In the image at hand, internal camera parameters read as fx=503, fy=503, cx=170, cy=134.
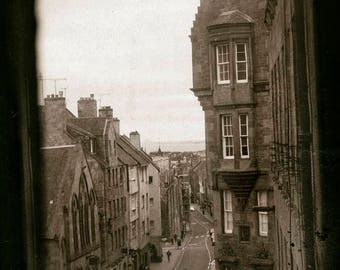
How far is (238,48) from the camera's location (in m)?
18.5

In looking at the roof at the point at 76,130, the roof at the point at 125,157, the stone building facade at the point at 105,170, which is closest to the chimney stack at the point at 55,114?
the roof at the point at 76,130

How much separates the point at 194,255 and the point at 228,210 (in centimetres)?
2192

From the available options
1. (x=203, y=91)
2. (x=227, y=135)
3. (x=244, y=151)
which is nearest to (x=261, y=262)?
(x=244, y=151)

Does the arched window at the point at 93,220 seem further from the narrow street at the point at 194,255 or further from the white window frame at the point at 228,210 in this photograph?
the white window frame at the point at 228,210

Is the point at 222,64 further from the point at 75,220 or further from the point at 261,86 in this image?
the point at 75,220

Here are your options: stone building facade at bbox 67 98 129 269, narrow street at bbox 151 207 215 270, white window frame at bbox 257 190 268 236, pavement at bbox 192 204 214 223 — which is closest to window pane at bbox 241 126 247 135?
white window frame at bbox 257 190 268 236

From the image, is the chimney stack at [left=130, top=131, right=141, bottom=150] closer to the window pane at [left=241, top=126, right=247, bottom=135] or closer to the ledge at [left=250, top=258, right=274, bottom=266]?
the window pane at [left=241, top=126, right=247, bottom=135]

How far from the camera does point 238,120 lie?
18703mm

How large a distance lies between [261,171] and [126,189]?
1868cm

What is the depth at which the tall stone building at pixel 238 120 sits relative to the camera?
60.3 ft

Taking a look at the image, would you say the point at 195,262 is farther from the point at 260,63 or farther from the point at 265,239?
the point at 260,63

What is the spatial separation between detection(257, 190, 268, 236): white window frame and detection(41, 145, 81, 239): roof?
28.4 feet

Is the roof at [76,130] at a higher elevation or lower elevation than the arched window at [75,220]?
higher

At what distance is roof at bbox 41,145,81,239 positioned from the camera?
2202cm
